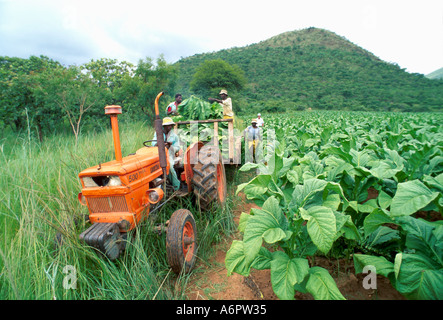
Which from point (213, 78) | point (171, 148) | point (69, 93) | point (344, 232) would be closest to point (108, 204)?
point (171, 148)

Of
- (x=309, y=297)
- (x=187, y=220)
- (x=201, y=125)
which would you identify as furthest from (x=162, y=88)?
(x=309, y=297)

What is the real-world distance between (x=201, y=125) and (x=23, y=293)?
12.4ft

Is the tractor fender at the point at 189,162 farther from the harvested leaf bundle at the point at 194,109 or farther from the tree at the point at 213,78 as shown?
the tree at the point at 213,78

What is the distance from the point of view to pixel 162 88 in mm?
12688

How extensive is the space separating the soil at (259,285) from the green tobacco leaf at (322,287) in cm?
62

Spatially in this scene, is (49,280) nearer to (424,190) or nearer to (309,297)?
(309,297)

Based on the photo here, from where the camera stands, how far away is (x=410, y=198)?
57.1 inches

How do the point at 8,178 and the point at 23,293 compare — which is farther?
the point at 8,178

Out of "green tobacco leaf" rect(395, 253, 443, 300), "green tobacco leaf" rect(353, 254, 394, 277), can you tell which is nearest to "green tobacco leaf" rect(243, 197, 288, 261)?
"green tobacco leaf" rect(353, 254, 394, 277)

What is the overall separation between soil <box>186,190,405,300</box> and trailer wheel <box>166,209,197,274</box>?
0.72ft

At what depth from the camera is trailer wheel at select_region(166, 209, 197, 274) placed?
7.53 feet

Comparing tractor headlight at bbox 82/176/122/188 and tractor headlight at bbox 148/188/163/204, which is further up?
tractor headlight at bbox 82/176/122/188

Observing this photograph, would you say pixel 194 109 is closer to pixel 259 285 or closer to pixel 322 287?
pixel 259 285

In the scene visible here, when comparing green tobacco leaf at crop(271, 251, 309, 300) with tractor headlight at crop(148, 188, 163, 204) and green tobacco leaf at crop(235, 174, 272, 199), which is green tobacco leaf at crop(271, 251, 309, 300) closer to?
green tobacco leaf at crop(235, 174, 272, 199)
